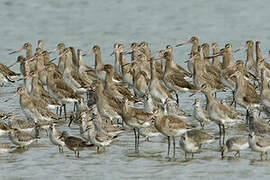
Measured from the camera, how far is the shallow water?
12586 mm

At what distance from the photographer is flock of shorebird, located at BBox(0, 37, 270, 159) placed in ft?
43.0

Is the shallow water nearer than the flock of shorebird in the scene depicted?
Yes

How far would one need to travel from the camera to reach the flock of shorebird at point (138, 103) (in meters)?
13.1

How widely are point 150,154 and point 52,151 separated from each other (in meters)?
1.75

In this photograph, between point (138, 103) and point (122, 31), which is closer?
point (138, 103)

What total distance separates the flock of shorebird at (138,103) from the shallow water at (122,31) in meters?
0.26

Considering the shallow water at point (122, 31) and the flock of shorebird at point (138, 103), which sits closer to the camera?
the shallow water at point (122, 31)

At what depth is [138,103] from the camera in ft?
55.9

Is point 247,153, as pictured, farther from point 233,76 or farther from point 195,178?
point 233,76

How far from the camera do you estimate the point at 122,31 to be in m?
26.4

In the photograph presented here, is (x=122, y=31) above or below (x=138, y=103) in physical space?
above

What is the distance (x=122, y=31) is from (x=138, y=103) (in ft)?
31.7

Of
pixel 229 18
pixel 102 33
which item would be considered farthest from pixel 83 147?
pixel 229 18

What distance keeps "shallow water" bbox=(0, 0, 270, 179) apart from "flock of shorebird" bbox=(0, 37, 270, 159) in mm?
256
